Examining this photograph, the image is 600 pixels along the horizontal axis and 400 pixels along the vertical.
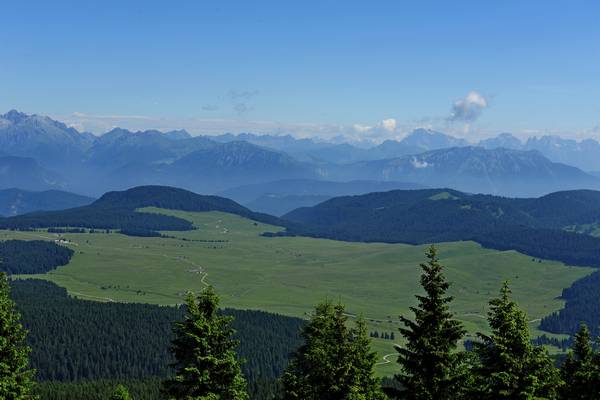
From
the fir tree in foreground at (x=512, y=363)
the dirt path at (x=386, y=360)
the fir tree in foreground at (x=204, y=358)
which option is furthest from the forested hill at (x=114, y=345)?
the fir tree in foreground at (x=512, y=363)

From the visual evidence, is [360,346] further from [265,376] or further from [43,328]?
[43,328]

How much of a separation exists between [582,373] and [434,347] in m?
11.5

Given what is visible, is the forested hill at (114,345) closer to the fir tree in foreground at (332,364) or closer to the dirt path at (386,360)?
the dirt path at (386,360)

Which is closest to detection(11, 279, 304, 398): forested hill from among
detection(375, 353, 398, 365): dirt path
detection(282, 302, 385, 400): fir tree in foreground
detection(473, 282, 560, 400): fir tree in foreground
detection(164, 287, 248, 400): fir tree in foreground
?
detection(375, 353, 398, 365): dirt path

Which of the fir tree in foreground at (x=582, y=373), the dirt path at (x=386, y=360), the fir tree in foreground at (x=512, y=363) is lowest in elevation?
the dirt path at (x=386, y=360)

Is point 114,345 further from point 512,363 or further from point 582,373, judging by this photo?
point 512,363

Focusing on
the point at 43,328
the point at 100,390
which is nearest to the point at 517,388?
the point at 100,390

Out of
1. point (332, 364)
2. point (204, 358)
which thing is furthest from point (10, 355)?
point (332, 364)

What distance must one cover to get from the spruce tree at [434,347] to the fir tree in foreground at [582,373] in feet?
33.2

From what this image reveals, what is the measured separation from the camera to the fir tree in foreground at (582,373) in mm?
39375

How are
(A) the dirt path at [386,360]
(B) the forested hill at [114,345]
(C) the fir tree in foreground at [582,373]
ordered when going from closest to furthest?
(C) the fir tree in foreground at [582,373] → (B) the forested hill at [114,345] → (A) the dirt path at [386,360]

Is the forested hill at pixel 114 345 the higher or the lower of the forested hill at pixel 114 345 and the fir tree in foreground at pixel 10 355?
the lower

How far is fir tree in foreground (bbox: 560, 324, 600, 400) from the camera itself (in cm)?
3938

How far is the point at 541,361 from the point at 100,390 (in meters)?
105
